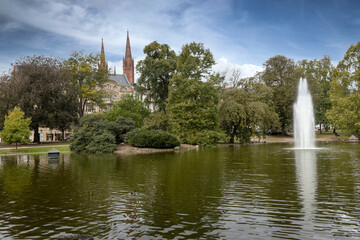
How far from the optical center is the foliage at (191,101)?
47500mm

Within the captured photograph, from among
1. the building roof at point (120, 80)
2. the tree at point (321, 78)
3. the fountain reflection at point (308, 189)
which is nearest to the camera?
the fountain reflection at point (308, 189)

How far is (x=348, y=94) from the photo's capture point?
57625mm

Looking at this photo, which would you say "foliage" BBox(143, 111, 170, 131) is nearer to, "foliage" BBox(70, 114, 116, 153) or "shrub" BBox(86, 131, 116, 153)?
"foliage" BBox(70, 114, 116, 153)

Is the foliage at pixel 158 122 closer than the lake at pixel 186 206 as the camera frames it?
No

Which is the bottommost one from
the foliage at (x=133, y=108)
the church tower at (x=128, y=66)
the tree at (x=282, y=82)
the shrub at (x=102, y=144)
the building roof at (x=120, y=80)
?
the shrub at (x=102, y=144)

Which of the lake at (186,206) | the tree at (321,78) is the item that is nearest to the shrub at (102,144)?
the lake at (186,206)

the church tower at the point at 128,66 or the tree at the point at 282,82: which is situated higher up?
the church tower at the point at 128,66

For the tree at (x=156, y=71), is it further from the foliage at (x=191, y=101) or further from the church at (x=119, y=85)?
the church at (x=119, y=85)

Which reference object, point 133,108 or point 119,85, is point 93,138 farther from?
point 119,85

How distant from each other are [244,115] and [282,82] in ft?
94.6

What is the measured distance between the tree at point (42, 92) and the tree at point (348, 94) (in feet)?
149

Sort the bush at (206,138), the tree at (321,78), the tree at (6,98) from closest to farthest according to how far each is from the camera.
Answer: the bush at (206,138) → the tree at (6,98) → the tree at (321,78)

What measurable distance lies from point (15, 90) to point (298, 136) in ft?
141

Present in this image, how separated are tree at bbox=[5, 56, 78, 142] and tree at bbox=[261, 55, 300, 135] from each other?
43.1 meters
